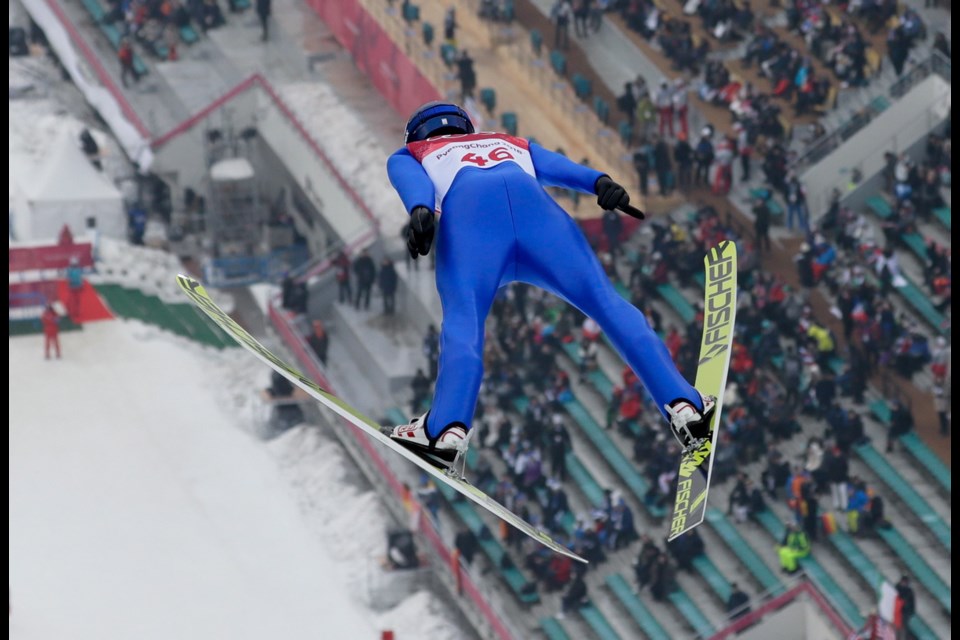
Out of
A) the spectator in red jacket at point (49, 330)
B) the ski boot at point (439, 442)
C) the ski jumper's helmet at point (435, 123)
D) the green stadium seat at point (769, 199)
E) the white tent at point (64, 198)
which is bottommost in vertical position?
the ski boot at point (439, 442)

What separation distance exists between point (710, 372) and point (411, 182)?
81.0 inches

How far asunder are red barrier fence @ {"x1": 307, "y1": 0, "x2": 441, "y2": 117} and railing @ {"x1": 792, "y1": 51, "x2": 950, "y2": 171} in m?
5.67

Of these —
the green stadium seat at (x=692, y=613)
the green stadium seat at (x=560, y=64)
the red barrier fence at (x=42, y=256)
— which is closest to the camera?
the green stadium seat at (x=692, y=613)

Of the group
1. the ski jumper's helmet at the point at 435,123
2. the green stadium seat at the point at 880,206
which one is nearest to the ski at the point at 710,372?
the ski jumper's helmet at the point at 435,123

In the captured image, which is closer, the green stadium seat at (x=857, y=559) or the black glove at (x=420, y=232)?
the black glove at (x=420, y=232)

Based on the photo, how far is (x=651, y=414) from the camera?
26.6 metres

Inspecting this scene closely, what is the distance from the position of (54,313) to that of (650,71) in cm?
837

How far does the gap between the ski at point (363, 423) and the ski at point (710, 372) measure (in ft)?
2.11

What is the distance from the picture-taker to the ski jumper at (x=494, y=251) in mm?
12617

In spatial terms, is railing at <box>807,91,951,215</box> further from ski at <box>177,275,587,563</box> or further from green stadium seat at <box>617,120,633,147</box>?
ski at <box>177,275,587,563</box>

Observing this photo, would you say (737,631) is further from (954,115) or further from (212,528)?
(954,115)

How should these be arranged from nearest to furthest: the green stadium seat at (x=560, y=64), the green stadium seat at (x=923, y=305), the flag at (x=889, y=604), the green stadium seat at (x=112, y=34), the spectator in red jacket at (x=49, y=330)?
1. the flag at (x=889, y=604)
2. the green stadium seat at (x=923, y=305)
3. the spectator in red jacket at (x=49, y=330)
4. the green stadium seat at (x=560, y=64)
5. the green stadium seat at (x=112, y=34)

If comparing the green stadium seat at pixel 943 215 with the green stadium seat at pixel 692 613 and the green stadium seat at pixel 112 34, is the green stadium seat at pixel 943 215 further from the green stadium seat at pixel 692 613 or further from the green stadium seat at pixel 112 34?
the green stadium seat at pixel 112 34

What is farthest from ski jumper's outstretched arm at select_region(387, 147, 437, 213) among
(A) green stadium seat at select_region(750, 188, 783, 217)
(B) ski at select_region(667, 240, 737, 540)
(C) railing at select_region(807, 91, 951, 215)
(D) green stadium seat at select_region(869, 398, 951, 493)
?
(C) railing at select_region(807, 91, 951, 215)
